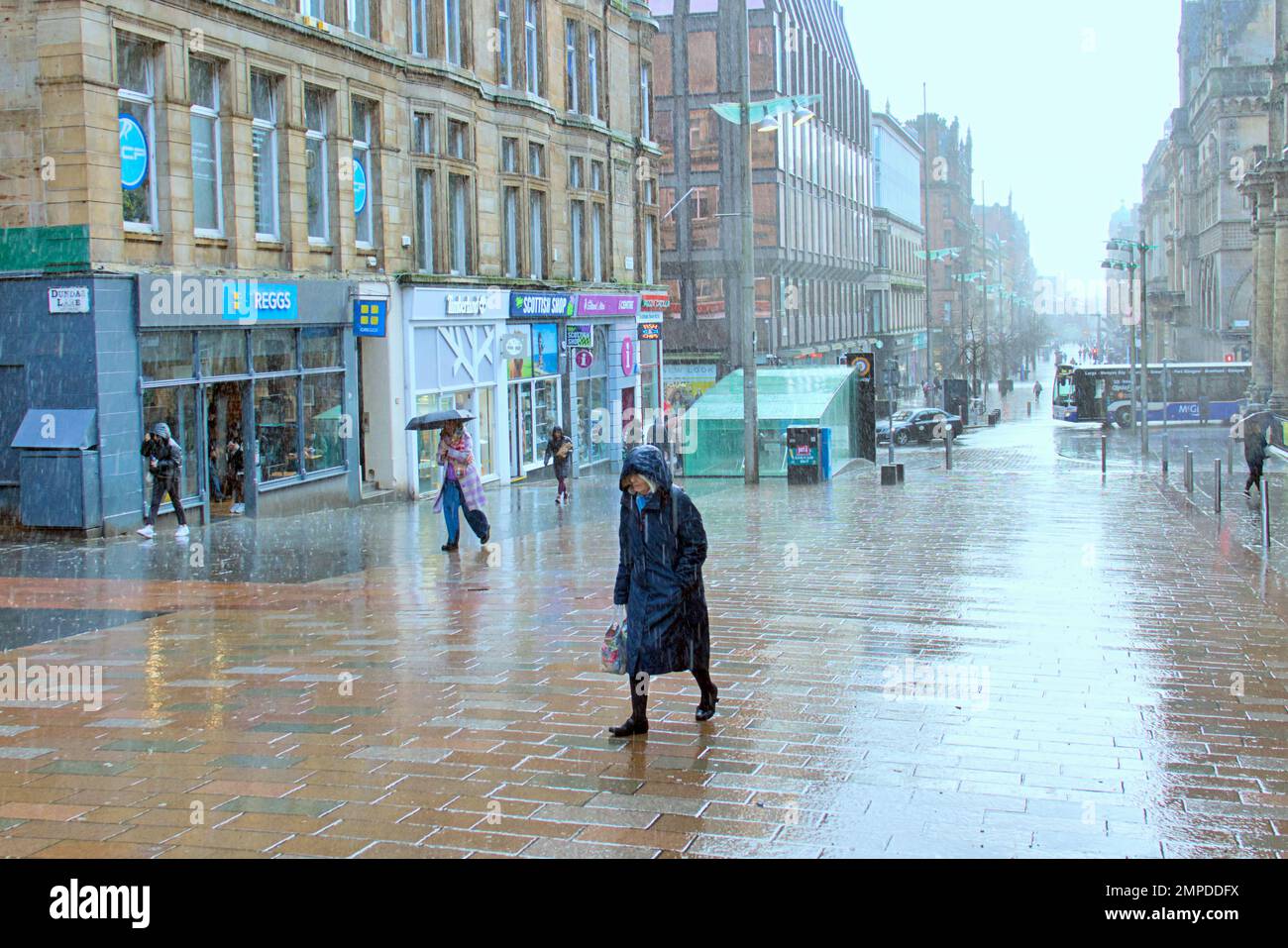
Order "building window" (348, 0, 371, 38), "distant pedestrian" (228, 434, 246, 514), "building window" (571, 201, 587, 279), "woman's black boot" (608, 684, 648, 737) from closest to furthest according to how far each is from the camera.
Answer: "woman's black boot" (608, 684, 648, 737)
"distant pedestrian" (228, 434, 246, 514)
"building window" (348, 0, 371, 38)
"building window" (571, 201, 587, 279)

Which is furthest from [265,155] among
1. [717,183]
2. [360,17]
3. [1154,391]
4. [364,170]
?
[1154,391]

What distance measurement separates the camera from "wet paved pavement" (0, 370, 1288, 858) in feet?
20.8

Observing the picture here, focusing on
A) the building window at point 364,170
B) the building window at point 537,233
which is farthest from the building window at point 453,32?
the building window at point 537,233

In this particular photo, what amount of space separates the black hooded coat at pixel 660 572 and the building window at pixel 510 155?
2472 centimetres

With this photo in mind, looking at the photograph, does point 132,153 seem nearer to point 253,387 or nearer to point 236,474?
point 253,387

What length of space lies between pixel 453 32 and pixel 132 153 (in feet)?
37.6

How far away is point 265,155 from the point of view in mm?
22516

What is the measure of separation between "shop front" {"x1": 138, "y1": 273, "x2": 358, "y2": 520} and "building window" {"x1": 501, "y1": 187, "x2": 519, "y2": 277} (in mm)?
7754

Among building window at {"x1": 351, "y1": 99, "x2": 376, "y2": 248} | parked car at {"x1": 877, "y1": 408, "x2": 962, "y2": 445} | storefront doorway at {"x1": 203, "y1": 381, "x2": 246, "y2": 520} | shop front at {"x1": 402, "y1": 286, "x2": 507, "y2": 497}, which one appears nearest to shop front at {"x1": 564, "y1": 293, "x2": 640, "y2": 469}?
shop front at {"x1": 402, "y1": 286, "x2": 507, "y2": 497}

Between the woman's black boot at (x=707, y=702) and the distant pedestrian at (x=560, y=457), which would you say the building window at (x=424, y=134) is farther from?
the woman's black boot at (x=707, y=702)

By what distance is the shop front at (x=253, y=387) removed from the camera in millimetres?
19312

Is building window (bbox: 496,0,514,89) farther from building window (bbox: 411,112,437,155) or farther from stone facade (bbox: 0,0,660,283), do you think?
building window (bbox: 411,112,437,155)

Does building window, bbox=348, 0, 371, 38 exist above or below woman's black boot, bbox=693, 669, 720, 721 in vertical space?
above

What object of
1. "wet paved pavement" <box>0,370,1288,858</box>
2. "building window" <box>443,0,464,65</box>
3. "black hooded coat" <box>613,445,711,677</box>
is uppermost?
"building window" <box>443,0,464,65</box>
